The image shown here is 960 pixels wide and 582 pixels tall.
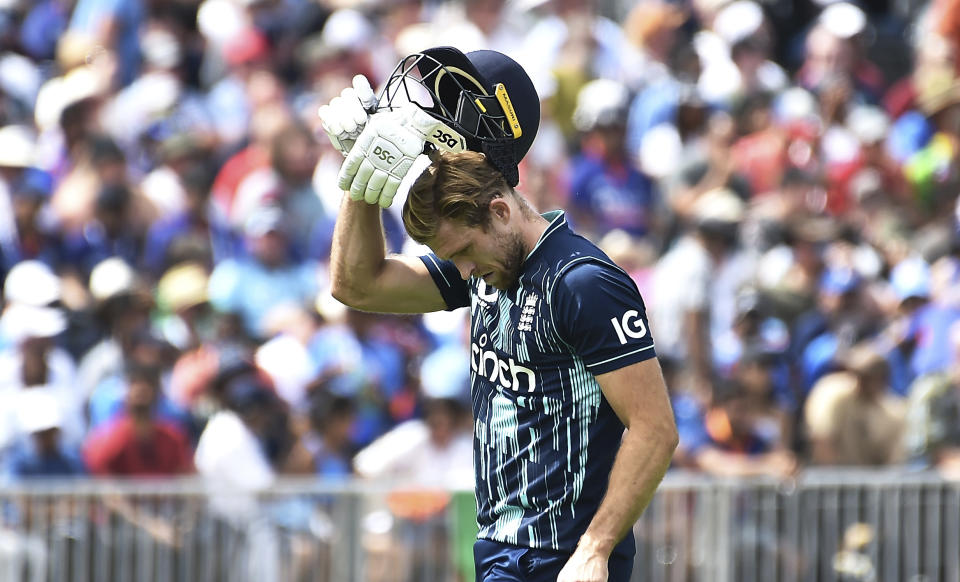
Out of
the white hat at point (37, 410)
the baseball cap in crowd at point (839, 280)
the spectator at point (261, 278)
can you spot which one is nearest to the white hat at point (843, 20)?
the baseball cap in crowd at point (839, 280)

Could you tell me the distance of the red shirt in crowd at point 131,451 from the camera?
9445 millimetres

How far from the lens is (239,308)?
424 inches

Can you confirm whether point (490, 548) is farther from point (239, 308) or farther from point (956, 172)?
point (956, 172)

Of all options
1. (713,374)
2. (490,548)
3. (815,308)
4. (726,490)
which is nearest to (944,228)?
(815,308)

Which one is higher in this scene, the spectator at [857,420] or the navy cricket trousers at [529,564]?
the spectator at [857,420]

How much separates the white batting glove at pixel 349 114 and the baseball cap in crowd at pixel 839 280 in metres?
6.69

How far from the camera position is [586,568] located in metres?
4.41

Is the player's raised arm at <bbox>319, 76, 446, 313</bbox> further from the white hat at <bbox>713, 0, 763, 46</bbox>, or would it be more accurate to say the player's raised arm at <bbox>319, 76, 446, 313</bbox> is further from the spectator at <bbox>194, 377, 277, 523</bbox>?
the white hat at <bbox>713, 0, 763, 46</bbox>

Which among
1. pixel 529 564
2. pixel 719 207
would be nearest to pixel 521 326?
pixel 529 564

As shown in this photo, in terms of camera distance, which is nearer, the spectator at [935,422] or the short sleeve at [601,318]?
the short sleeve at [601,318]

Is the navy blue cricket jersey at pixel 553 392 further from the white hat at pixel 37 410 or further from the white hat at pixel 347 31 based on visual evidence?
the white hat at pixel 347 31

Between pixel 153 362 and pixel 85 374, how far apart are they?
59 centimetres

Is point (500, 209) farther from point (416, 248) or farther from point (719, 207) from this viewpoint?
point (719, 207)

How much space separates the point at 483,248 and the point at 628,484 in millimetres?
793
